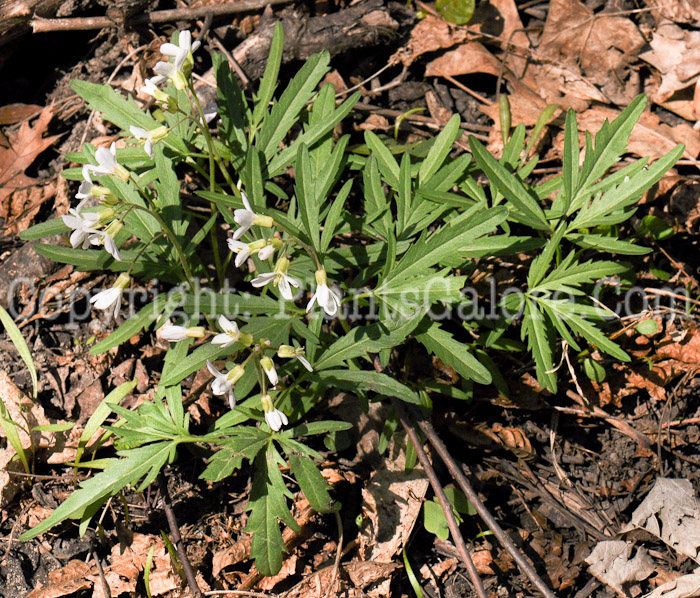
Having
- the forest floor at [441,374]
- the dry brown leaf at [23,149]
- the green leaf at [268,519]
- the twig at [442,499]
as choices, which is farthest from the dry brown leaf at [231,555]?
the dry brown leaf at [23,149]

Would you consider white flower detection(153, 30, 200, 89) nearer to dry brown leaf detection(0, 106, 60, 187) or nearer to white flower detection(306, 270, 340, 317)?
white flower detection(306, 270, 340, 317)

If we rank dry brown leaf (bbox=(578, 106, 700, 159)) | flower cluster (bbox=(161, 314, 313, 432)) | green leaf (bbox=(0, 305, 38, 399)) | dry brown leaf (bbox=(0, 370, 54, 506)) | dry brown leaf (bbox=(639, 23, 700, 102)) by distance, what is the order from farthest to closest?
dry brown leaf (bbox=(639, 23, 700, 102)), dry brown leaf (bbox=(578, 106, 700, 159)), green leaf (bbox=(0, 305, 38, 399)), dry brown leaf (bbox=(0, 370, 54, 506)), flower cluster (bbox=(161, 314, 313, 432))

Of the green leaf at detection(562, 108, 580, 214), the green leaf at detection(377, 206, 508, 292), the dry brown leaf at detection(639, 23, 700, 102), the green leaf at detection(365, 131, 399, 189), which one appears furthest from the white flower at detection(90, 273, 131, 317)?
the dry brown leaf at detection(639, 23, 700, 102)

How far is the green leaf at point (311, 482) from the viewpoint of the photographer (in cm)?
247

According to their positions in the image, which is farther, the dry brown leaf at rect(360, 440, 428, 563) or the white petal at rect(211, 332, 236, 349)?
the dry brown leaf at rect(360, 440, 428, 563)

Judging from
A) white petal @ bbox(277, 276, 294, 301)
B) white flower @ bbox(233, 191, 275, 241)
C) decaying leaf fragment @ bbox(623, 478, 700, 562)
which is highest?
white flower @ bbox(233, 191, 275, 241)

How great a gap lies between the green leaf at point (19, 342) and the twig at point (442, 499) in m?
1.73

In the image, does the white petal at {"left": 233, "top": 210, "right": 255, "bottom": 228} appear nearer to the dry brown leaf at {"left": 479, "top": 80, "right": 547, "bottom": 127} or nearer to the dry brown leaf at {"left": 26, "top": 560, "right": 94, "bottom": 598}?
the dry brown leaf at {"left": 26, "top": 560, "right": 94, "bottom": 598}

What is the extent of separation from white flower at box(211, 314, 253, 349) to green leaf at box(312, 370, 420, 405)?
16.4 inches

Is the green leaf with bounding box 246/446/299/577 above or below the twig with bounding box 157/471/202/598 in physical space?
above

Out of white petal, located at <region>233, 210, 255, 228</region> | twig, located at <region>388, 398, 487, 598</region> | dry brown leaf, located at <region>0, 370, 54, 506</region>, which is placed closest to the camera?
white petal, located at <region>233, 210, 255, 228</region>

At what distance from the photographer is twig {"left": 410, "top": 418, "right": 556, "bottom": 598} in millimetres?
2469

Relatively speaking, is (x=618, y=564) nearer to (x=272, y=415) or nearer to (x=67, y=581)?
(x=272, y=415)

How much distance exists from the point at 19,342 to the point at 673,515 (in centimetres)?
329
